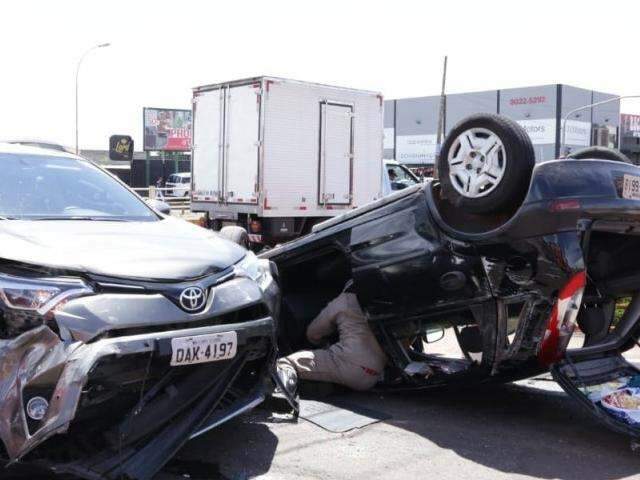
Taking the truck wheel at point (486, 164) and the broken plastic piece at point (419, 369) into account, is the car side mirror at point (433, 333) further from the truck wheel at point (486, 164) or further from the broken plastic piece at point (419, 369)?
the truck wheel at point (486, 164)

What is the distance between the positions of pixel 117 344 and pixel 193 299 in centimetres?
46

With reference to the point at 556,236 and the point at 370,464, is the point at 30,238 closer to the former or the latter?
the point at 370,464

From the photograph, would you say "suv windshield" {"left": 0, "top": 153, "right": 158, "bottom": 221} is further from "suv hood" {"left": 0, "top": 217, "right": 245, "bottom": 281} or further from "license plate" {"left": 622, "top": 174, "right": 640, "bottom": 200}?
"license plate" {"left": 622, "top": 174, "right": 640, "bottom": 200}

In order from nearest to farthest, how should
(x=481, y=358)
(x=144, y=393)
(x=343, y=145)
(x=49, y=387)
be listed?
1. (x=49, y=387)
2. (x=144, y=393)
3. (x=481, y=358)
4. (x=343, y=145)

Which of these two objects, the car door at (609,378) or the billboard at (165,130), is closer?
the car door at (609,378)

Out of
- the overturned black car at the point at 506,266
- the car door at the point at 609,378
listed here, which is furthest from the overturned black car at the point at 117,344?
the car door at the point at 609,378

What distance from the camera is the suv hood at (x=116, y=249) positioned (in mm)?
3338

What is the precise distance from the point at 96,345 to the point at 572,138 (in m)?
57.9

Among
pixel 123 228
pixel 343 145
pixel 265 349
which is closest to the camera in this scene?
pixel 265 349

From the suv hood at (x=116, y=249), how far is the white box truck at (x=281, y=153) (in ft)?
32.8

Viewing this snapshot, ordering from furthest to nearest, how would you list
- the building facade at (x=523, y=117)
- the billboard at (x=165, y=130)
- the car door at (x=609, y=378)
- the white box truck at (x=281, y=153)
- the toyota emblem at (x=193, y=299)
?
1. the billboard at (x=165, y=130)
2. the building facade at (x=523, y=117)
3. the white box truck at (x=281, y=153)
4. the car door at (x=609, y=378)
5. the toyota emblem at (x=193, y=299)

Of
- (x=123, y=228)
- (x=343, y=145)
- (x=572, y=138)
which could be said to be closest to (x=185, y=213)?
(x=343, y=145)

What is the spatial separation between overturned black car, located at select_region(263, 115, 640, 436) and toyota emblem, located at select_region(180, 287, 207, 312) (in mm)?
1668

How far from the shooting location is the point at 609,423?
4102mm
